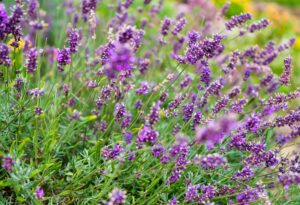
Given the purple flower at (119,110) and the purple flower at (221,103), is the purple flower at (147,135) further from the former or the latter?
the purple flower at (221,103)

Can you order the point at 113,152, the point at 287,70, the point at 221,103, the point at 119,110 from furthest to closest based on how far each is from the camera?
the point at 287,70
the point at 221,103
the point at 119,110
the point at 113,152

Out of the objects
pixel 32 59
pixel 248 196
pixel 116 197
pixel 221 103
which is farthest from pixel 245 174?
pixel 32 59

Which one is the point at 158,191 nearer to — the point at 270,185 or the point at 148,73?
the point at 270,185

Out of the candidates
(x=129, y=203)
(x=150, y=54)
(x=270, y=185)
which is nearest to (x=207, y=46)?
(x=129, y=203)

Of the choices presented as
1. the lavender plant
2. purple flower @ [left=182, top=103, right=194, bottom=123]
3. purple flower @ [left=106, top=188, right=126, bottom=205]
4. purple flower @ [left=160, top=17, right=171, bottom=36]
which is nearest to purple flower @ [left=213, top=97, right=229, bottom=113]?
the lavender plant

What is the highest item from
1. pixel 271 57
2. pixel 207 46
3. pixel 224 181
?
pixel 207 46

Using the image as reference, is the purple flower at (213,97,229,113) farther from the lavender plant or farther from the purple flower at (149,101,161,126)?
the purple flower at (149,101,161,126)

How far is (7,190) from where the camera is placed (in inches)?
102

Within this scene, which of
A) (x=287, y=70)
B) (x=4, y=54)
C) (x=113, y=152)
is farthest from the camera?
(x=287, y=70)

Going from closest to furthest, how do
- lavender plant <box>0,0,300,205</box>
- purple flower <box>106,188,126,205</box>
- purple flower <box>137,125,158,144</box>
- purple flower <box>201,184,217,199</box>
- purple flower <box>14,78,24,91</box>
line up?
purple flower <box>106,188,126,205</box>
purple flower <box>137,125,158,144</box>
lavender plant <box>0,0,300,205</box>
purple flower <box>201,184,217,199</box>
purple flower <box>14,78,24,91</box>

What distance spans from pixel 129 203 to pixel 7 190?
2.31 ft

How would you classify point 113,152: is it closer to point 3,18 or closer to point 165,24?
point 3,18

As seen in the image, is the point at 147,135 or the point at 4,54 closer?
the point at 147,135

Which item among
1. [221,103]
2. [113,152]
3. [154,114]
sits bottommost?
[113,152]
